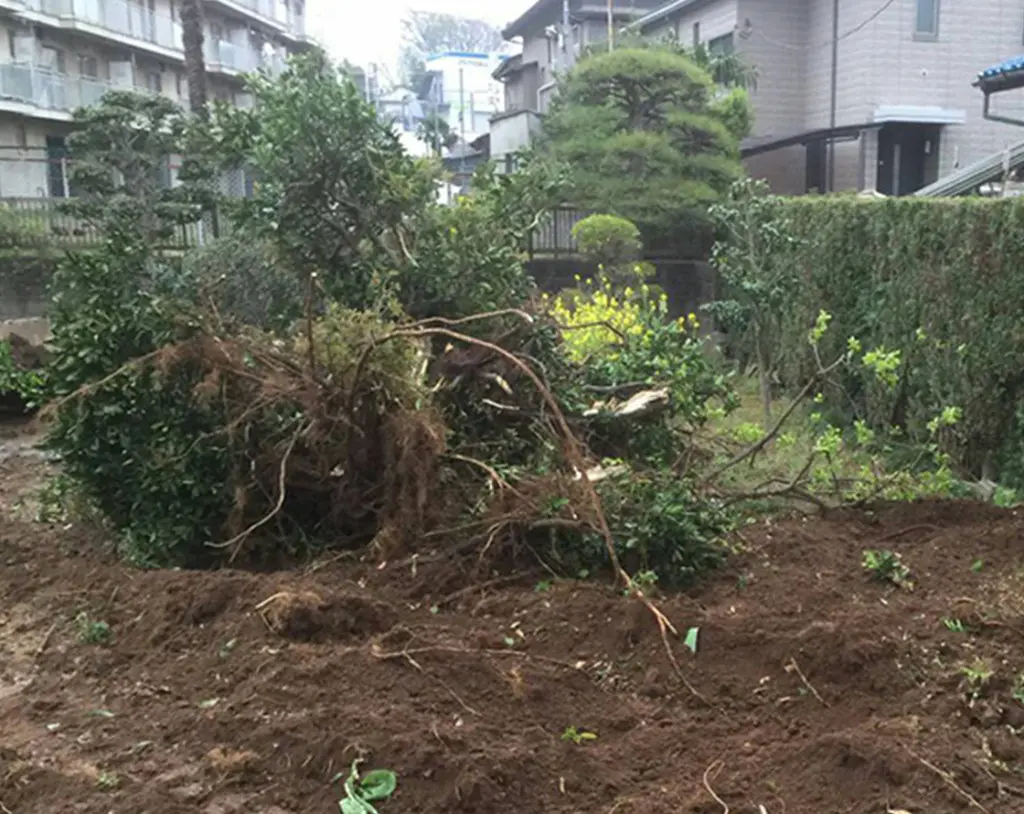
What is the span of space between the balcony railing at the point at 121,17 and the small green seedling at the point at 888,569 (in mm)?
25832

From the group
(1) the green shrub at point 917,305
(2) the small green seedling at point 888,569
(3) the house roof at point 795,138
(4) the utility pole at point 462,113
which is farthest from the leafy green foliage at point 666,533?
(4) the utility pole at point 462,113

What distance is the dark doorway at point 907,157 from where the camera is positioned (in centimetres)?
2003

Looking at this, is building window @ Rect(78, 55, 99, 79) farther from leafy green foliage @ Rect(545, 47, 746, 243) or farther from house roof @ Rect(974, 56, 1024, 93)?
house roof @ Rect(974, 56, 1024, 93)

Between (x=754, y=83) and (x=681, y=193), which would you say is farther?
(x=754, y=83)

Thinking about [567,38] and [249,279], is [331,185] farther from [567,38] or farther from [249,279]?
[567,38]

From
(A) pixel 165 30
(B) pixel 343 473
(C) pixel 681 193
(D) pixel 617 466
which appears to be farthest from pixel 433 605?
(A) pixel 165 30

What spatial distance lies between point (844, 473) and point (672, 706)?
12.2 ft

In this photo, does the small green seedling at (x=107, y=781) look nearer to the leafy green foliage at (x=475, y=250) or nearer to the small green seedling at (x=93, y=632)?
the small green seedling at (x=93, y=632)

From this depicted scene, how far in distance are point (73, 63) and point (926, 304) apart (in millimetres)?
26625

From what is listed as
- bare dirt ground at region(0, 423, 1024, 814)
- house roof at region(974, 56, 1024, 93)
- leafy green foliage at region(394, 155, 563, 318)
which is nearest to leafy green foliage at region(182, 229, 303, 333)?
leafy green foliage at region(394, 155, 563, 318)

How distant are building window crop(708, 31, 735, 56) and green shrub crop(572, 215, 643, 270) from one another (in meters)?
8.59

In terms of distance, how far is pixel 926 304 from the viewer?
7684 millimetres

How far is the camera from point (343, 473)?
18.2ft

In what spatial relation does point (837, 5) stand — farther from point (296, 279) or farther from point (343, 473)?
point (343, 473)
